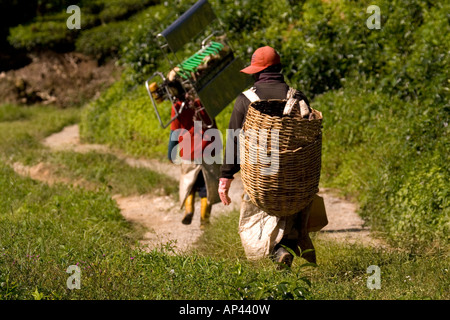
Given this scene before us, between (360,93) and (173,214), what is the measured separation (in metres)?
3.06

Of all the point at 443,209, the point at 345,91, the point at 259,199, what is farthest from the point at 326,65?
the point at 259,199

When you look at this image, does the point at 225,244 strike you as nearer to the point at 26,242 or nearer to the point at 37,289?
the point at 26,242

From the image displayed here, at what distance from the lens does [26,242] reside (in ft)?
17.7

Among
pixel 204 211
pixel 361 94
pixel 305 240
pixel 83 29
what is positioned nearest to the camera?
pixel 305 240

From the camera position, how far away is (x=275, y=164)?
14.6 ft

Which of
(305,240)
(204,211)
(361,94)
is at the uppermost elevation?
(305,240)

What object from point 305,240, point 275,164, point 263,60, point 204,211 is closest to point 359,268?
point 305,240

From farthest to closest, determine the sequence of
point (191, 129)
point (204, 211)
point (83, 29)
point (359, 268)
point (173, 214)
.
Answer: point (83, 29) → point (173, 214) → point (204, 211) → point (191, 129) → point (359, 268)

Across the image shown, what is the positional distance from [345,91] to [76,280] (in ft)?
19.0

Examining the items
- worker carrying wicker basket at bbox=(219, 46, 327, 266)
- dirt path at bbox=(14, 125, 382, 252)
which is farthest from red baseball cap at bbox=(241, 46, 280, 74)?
dirt path at bbox=(14, 125, 382, 252)

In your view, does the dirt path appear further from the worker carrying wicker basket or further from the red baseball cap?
the red baseball cap

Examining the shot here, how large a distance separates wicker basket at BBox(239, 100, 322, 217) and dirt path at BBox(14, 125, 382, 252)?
50.3 inches

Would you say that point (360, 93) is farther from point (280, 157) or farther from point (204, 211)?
point (280, 157)

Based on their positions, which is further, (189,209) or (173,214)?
(173,214)
